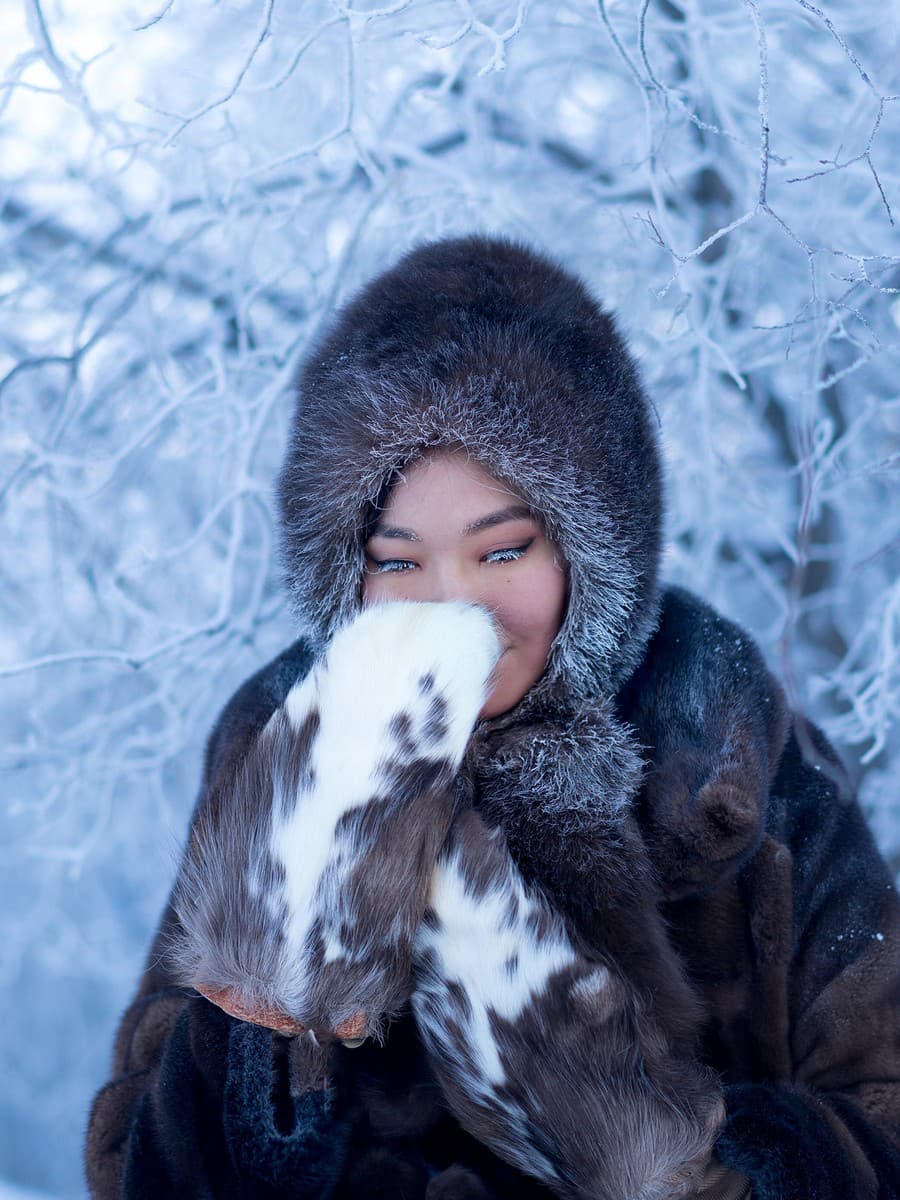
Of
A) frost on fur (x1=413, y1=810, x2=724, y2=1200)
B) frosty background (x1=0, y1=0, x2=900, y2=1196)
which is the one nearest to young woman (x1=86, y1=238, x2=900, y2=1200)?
frost on fur (x1=413, y1=810, x2=724, y2=1200)

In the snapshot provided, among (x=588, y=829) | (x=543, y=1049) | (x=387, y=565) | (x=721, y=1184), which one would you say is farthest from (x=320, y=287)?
(x=721, y=1184)

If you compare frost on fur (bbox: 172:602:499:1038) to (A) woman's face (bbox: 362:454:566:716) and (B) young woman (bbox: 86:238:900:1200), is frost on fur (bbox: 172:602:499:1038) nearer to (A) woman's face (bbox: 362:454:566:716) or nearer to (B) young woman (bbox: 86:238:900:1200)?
(B) young woman (bbox: 86:238:900:1200)

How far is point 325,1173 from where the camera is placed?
107cm

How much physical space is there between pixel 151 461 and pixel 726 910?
4.60 ft

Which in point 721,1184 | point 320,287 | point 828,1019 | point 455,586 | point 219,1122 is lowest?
point 219,1122

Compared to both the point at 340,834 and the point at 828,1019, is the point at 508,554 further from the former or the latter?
the point at 828,1019

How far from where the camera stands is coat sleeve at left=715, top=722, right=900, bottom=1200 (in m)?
0.98

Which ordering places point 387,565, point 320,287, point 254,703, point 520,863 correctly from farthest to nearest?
point 320,287, point 254,703, point 387,565, point 520,863

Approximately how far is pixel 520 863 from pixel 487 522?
0.41m

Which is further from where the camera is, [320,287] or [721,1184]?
[320,287]

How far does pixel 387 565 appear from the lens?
1.20 m

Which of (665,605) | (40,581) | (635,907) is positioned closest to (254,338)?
(40,581)

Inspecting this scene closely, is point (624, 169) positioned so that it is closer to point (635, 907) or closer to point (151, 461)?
point (151, 461)

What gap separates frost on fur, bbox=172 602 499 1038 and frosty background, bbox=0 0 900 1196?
0.52 meters
